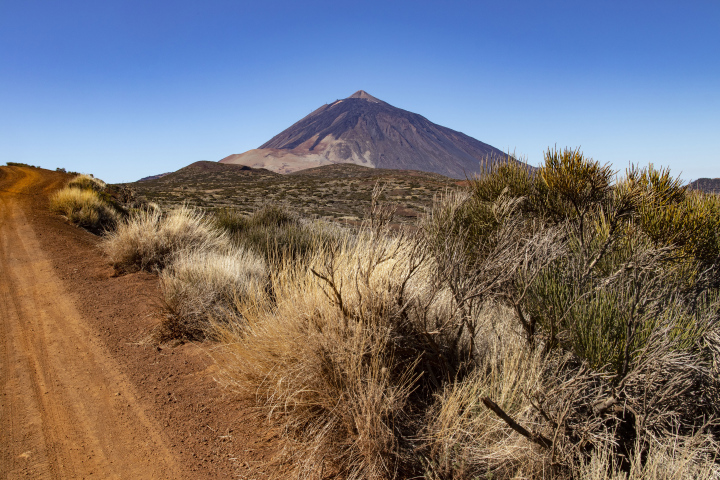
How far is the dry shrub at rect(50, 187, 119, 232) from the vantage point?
998 centimetres

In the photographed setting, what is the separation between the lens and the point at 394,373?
2965mm

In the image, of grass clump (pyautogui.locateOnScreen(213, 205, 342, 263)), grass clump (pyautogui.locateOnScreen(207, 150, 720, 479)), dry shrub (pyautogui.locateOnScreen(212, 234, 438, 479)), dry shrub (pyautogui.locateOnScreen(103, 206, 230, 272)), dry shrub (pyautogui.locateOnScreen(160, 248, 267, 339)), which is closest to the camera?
grass clump (pyautogui.locateOnScreen(207, 150, 720, 479))

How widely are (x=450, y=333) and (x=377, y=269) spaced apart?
2.63 feet

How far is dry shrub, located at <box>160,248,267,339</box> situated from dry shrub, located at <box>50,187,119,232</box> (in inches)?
240

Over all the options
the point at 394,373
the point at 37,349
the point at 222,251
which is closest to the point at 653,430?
the point at 394,373

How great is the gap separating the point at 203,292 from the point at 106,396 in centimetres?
164

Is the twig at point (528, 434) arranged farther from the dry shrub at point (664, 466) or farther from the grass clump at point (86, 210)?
the grass clump at point (86, 210)

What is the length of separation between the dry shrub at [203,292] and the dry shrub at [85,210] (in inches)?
240

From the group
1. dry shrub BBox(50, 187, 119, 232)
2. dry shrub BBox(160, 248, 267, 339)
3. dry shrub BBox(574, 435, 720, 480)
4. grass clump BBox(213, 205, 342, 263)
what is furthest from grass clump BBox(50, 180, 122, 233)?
dry shrub BBox(574, 435, 720, 480)

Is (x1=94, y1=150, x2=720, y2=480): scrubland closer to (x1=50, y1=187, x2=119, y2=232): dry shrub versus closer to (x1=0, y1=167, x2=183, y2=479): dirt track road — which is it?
(x1=0, y1=167, x2=183, y2=479): dirt track road

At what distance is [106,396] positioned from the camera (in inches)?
134

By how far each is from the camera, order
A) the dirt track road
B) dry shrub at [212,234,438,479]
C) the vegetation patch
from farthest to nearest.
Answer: the vegetation patch < the dirt track road < dry shrub at [212,234,438,479]

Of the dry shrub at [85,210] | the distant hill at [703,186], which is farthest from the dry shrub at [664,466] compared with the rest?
the dry shrub at [85,210]

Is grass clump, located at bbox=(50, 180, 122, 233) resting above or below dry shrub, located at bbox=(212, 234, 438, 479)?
above
